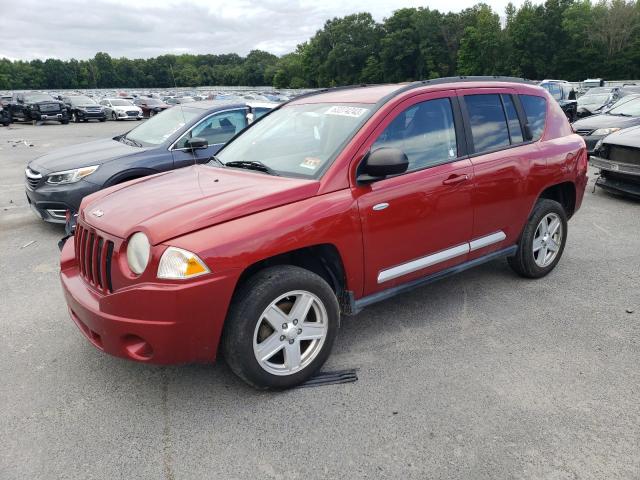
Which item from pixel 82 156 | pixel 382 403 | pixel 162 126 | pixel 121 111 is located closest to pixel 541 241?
pixel 382 403

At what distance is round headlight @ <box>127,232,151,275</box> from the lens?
8.84ft

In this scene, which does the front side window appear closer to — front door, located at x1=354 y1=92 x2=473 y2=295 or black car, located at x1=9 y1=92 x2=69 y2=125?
front door, located at x1=354 y1=92 x2=473 y2=295

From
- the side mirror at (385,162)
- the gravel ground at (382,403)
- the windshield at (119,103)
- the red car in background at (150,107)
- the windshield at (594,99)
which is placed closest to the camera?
the gravel ground at (382,403)

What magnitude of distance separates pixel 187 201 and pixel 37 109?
28930 millimetres

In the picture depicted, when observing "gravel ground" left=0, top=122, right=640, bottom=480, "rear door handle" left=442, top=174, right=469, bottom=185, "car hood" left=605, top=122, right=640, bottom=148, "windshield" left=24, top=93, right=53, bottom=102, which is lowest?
"gravel ground" left=0, top=122, right=640, bottom=480

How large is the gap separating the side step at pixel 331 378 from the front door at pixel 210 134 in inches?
157

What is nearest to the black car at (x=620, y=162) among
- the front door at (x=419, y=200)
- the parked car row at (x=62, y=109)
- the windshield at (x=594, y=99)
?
the front door at (x=419, y=200)

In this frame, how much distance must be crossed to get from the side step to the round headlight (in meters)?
1.22

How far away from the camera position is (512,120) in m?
4.32

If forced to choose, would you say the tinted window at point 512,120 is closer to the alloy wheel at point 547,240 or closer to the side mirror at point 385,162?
the alloy wheel at point 547,240

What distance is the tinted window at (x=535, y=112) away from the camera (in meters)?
4.48

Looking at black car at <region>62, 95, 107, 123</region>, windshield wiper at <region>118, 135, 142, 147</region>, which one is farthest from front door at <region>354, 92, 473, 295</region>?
black car at <region>62, 95, 107, 123</region>

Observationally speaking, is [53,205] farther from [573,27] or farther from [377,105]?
[573,27]

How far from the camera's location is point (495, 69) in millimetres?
85250
